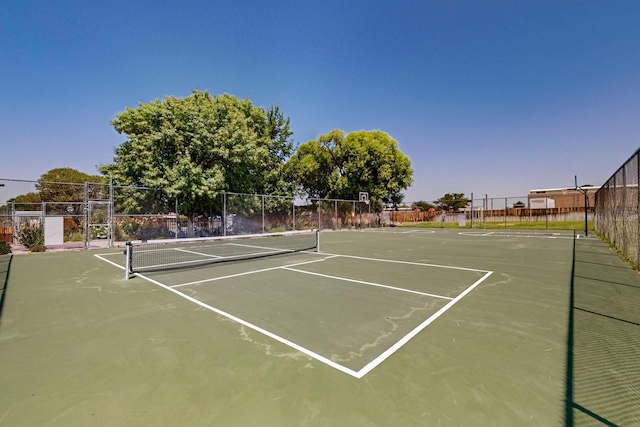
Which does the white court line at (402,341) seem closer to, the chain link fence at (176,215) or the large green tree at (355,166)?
the chain link fence at (176,215)

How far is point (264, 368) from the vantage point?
9.80 ft

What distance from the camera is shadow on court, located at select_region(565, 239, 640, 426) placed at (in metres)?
2.30

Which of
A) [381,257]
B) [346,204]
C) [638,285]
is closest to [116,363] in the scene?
[381,257]

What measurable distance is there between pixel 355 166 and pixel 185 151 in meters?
16.7

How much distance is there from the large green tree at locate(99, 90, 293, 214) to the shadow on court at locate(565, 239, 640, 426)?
17.1 meters

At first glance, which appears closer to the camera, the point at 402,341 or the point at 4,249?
the point at 402,341

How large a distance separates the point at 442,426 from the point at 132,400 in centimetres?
253

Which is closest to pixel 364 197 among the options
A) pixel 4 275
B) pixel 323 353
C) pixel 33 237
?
pixel 33 237

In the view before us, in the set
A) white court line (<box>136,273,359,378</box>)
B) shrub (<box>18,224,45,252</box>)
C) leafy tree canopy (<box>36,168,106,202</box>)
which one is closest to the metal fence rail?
white court line (<box>136,273,359,378</box>)

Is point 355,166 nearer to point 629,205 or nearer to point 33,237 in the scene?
point 629,205

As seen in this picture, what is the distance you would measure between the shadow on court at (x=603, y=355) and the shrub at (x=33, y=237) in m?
18.6

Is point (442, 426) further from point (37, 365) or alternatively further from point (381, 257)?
point (381, 257)

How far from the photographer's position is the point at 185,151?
17.8m

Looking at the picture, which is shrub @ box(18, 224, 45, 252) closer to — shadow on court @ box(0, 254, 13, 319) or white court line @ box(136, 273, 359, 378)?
shadow on court @ box(0, 254, 13, 319)
